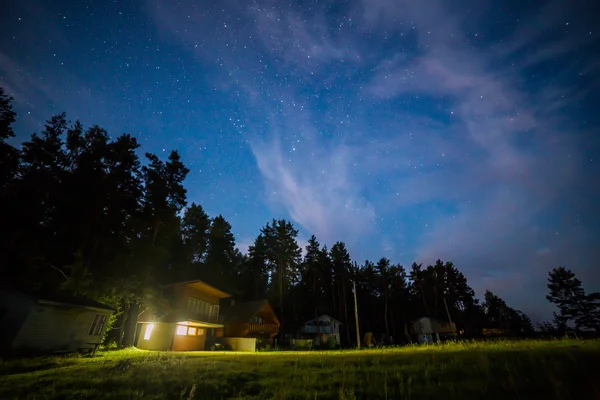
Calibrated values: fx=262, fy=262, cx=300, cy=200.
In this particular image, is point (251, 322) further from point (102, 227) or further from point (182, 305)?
point (102, 227)

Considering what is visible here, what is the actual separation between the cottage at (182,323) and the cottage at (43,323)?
660 cm

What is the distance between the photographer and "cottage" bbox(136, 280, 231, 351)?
2888 centimetres

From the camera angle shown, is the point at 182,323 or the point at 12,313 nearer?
the point at 12,313

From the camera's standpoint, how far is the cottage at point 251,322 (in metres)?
38.7

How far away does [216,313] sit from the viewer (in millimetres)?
38156

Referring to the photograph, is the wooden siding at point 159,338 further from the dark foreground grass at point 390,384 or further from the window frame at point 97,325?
the dark foreground grass at point 390,384

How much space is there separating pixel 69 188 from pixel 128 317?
15989 millimetres

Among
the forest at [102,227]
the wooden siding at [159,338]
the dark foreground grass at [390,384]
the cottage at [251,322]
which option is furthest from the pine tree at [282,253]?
the dark foreground grass at [390,384]

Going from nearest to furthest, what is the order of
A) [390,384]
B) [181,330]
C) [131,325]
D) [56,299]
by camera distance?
[390,384] → [56,299] → [131,325] → [181,330]

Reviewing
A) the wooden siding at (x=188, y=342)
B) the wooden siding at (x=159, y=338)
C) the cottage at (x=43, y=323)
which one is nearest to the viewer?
the cottage at (x=43, y=323)

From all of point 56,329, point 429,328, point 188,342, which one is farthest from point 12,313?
point 429,328

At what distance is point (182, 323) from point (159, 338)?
101 inches

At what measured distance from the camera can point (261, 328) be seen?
39.8 metres

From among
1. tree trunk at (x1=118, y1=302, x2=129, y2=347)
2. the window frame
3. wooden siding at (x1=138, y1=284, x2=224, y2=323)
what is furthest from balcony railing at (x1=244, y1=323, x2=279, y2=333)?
the window frame
